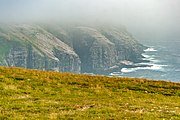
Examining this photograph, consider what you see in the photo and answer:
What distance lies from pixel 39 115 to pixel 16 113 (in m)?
1.81

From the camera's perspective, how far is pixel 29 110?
29844 mm

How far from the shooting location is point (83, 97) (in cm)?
3916

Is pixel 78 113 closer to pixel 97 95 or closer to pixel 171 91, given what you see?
pixel 97 95

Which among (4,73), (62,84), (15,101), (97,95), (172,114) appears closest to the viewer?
(172,114)

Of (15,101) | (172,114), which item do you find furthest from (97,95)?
(172,114)

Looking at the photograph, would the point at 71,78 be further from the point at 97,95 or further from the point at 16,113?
the point at 16,113

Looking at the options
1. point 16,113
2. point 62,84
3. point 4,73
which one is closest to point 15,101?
point 16,113

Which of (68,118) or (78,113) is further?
(78,113)

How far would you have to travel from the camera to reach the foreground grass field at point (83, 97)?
28.3 metres

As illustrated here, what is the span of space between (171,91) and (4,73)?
22.9m

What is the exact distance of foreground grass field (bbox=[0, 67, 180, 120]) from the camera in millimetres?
28297

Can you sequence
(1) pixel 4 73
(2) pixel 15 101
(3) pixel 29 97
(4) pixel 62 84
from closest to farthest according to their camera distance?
(2) pixel 15 101 < (3) pixel 29 97 < (4) pixel 62 84 < (1) pixel 4 73

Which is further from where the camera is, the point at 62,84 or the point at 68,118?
the point at 62,84

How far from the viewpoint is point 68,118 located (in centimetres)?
2670
